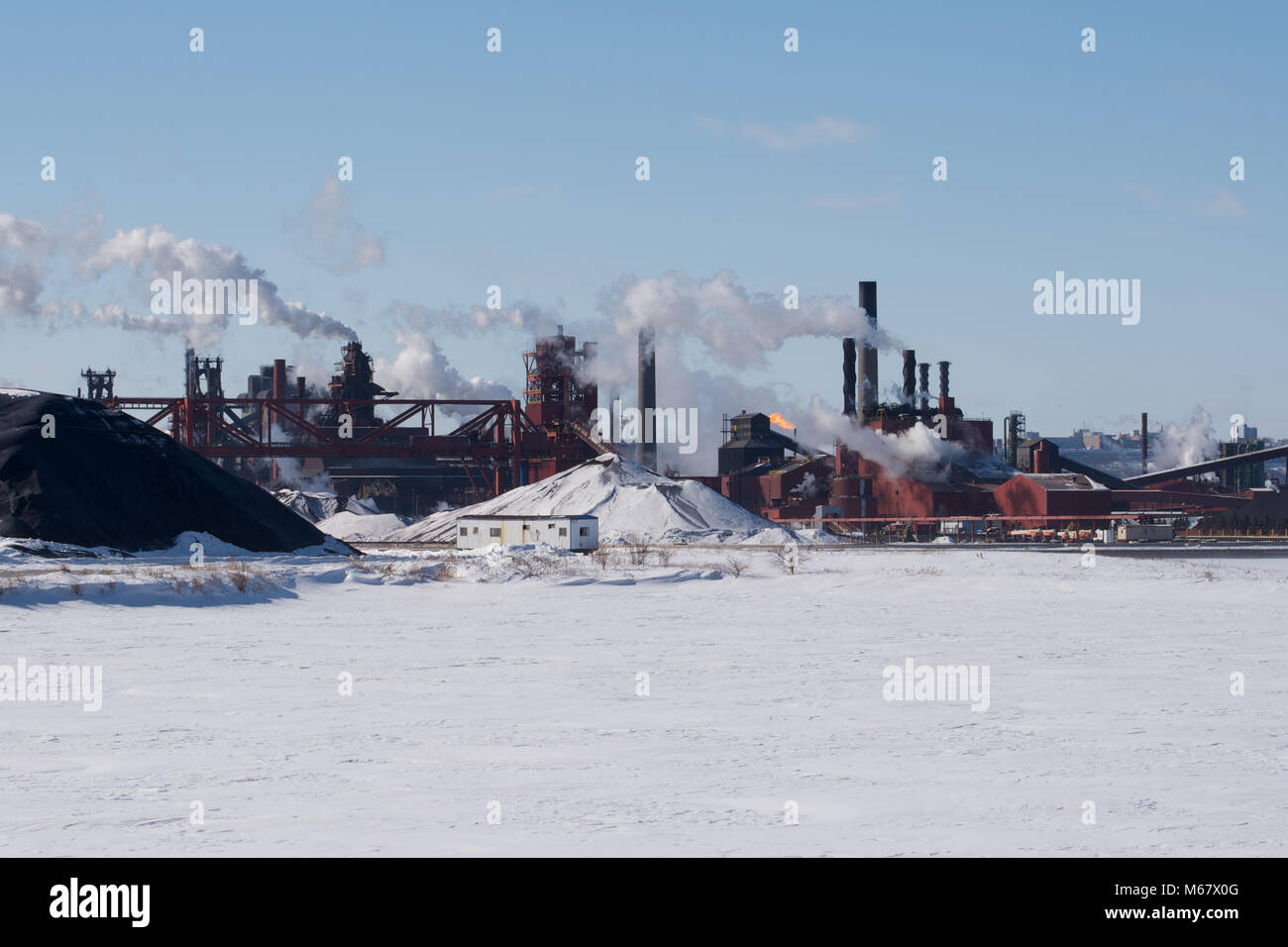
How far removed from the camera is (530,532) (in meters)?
61.6

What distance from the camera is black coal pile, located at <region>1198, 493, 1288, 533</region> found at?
7694 centimetres

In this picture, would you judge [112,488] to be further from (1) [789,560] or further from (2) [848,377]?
(2) [848,377]

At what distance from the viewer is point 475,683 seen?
1834 cm

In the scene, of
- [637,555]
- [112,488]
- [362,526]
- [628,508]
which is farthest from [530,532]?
[362,526]

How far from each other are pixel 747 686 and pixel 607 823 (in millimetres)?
7937

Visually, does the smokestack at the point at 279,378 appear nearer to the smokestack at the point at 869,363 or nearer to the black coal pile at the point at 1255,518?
the smokestack at the point at 869,363

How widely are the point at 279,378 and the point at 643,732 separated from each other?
10642cm

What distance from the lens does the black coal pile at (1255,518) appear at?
252 ft

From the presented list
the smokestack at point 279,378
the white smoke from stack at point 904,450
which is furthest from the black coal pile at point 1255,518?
the smokestack at point 279,378

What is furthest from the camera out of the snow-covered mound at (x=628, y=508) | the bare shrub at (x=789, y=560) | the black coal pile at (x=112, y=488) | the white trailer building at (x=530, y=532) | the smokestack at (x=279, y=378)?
the smokestack at (x=279, y=378)

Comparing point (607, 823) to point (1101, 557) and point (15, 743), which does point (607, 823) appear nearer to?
point (15, 743)

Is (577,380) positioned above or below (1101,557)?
above

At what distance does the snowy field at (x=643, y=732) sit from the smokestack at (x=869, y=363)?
68.2m
